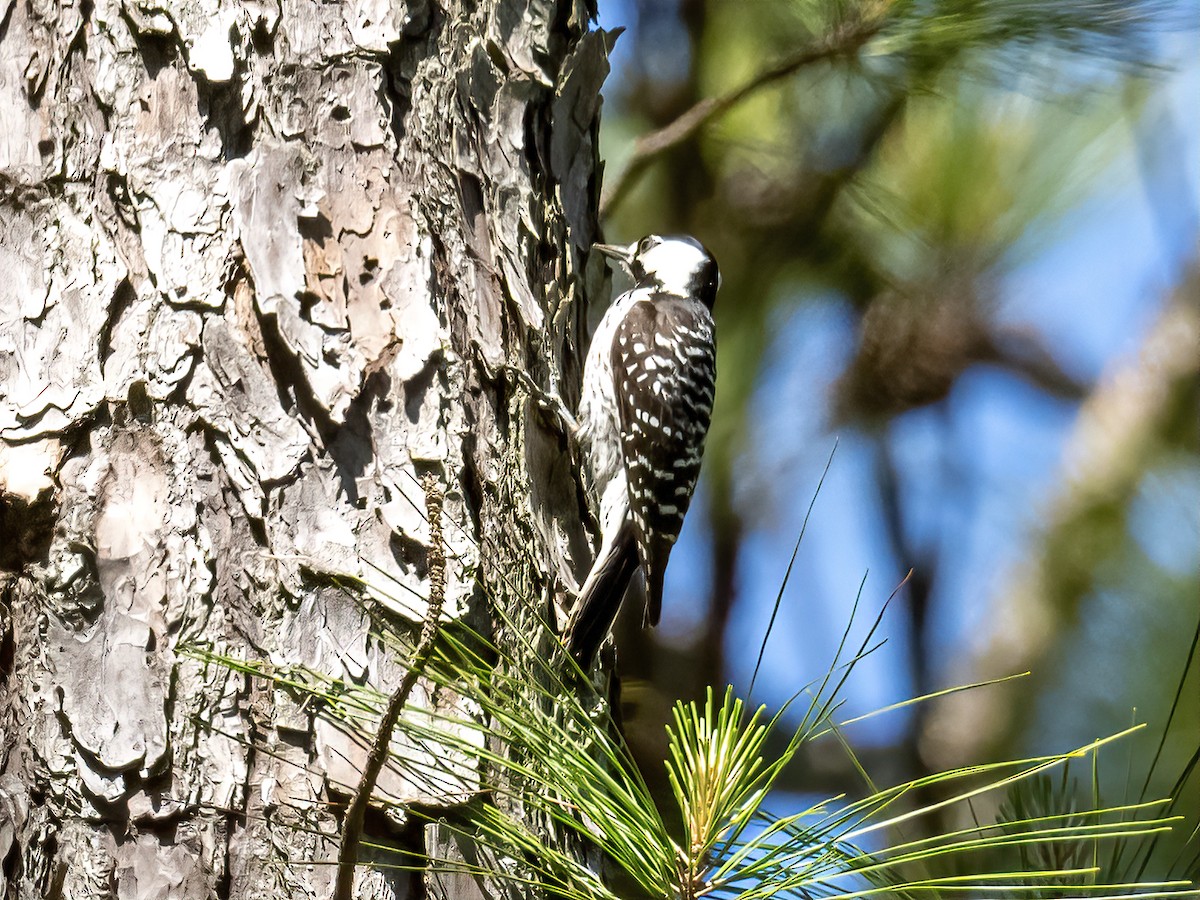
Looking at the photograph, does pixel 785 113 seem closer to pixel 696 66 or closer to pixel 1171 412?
pixel 696 66

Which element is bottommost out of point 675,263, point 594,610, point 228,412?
point 594,610

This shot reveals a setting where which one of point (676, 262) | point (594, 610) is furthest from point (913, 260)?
point (594, 610)

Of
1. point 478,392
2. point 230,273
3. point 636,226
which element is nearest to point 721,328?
point 636,226

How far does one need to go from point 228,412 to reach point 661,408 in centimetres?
125

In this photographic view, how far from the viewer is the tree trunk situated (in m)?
1.57

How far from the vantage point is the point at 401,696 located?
1.06 meters

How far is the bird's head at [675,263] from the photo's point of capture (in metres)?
2.99

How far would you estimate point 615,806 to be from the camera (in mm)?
1200

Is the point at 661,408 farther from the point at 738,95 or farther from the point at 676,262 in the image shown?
A: the point at 738,95

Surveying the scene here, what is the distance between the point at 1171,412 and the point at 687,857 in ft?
6.89

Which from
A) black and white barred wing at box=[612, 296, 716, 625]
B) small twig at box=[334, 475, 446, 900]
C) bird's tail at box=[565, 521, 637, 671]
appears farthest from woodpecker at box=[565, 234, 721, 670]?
small twig at box=[334, 475, 446, 900]

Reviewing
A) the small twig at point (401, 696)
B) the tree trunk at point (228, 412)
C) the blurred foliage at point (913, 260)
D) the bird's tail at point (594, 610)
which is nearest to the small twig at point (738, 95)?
the blurred foliage at point (913, 260)

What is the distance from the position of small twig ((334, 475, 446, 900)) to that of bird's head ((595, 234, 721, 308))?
1.93 metres

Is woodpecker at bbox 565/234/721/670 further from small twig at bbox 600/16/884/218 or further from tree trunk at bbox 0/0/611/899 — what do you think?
tree trunk at bbox 0/0/611/899
